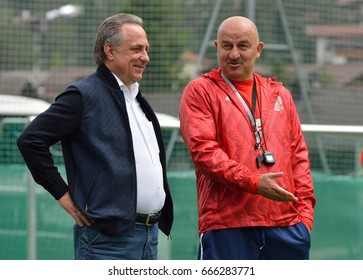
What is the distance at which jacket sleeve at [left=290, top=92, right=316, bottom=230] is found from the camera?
5395 mm

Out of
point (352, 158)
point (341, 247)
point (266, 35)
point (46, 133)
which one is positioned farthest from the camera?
point (266, 35)

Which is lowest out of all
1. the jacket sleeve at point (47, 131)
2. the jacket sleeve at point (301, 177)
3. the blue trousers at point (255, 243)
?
the blue trousers at point (255, 243)

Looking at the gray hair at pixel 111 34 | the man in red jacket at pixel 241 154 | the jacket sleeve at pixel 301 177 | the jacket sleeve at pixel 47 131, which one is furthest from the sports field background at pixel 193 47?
the jacket sleeve at pixel 47 131

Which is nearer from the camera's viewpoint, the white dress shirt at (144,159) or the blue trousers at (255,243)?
the white dress shirt at (144,159)

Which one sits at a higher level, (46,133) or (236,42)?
(236,42)

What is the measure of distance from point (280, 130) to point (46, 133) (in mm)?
1176

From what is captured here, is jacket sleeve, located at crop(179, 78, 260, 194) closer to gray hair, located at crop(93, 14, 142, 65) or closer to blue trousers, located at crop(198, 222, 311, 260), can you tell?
blue trousers, located at crop(198, 222, 311, 260)

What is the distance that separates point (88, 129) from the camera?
4.98 m

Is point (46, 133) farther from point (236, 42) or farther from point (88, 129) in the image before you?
point (236, 42)

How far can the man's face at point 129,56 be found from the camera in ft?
16.8

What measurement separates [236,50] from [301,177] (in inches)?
29.2

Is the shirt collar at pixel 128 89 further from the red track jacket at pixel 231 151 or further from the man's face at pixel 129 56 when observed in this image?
the red track jacket at pixel 231 151

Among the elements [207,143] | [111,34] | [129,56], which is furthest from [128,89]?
[207,143]
